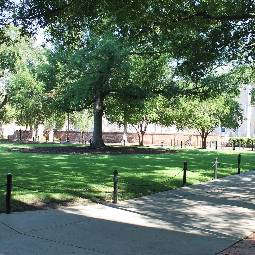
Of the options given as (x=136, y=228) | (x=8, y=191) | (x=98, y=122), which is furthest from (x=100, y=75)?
(x=136, y=228)

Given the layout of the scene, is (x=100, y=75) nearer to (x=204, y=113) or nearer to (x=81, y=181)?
(x=81, y=181)

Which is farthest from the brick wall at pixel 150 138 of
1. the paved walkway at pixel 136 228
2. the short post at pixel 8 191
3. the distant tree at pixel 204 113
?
the short post at pixel 8 191

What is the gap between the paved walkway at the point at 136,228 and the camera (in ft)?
25.5

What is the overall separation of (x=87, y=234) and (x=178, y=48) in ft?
37.5

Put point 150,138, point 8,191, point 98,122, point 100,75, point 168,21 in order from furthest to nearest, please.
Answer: point 150,138 < point 98,122 < point 100,75 < point 168,21 < point 8,191

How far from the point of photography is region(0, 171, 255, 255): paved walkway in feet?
25.5

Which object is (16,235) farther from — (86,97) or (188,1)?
(86,97)

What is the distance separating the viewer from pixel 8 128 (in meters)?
91.2

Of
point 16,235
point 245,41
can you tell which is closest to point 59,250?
point 16,235

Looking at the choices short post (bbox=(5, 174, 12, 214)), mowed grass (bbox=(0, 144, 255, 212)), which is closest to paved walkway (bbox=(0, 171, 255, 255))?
short post (bbox=(5, 174, 12, 214))

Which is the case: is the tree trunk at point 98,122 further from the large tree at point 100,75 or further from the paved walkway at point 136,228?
the paved walkway at point 136,228

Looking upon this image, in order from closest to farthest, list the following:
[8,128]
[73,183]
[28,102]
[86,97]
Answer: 1. [73,183]
2. [86,97]
3. [28,102]
4. [8,128]

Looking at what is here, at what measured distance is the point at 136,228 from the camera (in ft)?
30.5

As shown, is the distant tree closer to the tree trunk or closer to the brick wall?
the brick wall
